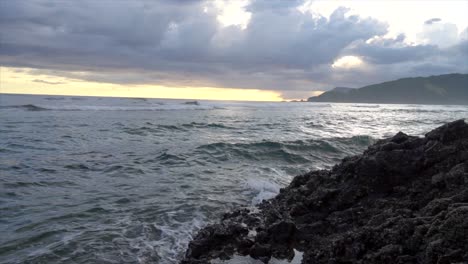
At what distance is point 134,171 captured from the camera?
41.5ft

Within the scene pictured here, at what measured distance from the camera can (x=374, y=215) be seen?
5766 millimetres

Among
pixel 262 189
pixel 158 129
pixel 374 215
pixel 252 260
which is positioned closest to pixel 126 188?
Answer: pixel 262 189

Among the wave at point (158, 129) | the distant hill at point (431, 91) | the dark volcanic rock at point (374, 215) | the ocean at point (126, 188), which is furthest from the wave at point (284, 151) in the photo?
the distant hill at point (431, 91)

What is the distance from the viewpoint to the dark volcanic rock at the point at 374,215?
4137mm

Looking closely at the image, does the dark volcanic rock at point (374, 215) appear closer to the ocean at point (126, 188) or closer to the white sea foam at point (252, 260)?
the white sea foam at point (252, 260)

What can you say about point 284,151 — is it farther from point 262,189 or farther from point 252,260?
point 252,260

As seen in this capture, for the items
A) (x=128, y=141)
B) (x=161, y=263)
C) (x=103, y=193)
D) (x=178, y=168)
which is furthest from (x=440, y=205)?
(x=128, y=141)

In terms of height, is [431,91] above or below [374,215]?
above

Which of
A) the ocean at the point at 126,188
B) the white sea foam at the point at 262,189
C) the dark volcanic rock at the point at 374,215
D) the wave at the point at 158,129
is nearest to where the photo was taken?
the dark volcanic rock at the point at 374,215

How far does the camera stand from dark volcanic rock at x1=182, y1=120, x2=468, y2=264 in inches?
163

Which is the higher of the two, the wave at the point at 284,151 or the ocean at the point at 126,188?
the wave at the point at 284,151

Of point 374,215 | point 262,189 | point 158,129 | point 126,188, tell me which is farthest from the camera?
point 158,129

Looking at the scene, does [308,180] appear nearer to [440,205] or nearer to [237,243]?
[237,243]

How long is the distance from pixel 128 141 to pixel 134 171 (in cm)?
775
